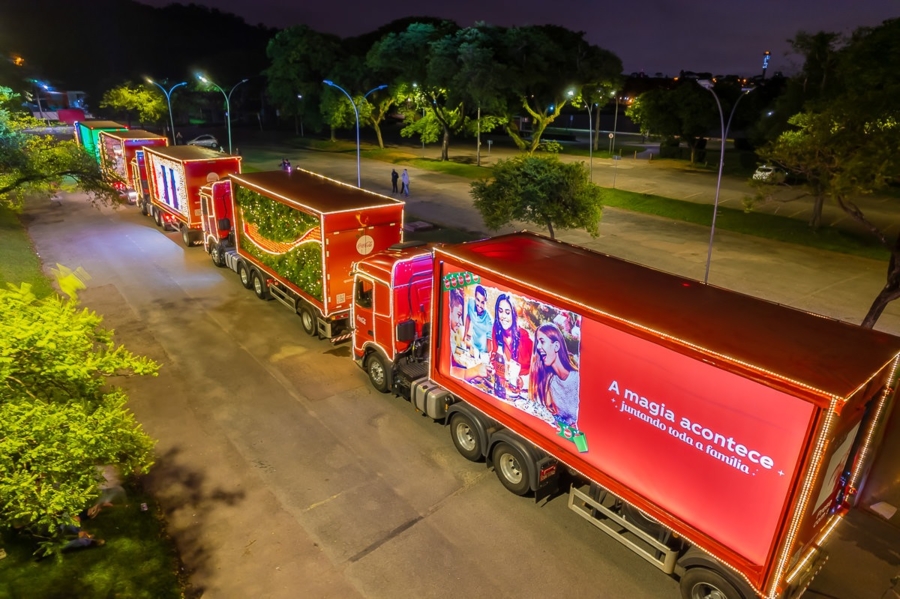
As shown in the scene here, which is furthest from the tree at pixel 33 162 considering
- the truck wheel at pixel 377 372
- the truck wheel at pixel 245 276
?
the truck wheel at pixel 377 372

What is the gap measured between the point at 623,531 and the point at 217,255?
18.3m

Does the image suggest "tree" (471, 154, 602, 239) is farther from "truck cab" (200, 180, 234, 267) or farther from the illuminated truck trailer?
the illuminated truck trailer

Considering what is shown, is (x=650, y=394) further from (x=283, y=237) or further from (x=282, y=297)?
(x=282, y=297)

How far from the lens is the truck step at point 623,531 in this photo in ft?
25.7

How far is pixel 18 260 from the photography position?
21406mm

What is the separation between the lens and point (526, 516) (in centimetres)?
959

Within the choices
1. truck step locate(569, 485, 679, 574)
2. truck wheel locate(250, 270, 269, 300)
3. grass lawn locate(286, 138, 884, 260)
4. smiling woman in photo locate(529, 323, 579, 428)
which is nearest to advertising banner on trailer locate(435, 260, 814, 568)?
smiling woman in photo locate(529, 323, 579, 428)

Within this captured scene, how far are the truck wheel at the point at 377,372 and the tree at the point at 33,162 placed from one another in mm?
11260

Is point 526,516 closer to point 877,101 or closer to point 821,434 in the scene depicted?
point 821,434

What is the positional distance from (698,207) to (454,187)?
53.8ft

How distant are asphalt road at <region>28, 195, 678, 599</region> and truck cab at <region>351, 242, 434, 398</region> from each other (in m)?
1.00

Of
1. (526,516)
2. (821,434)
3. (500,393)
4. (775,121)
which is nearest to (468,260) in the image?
(500,393)

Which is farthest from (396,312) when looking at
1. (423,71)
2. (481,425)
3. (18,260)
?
(423,71)

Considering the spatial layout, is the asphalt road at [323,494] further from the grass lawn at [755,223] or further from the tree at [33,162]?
the grass lawn at [755,223]
